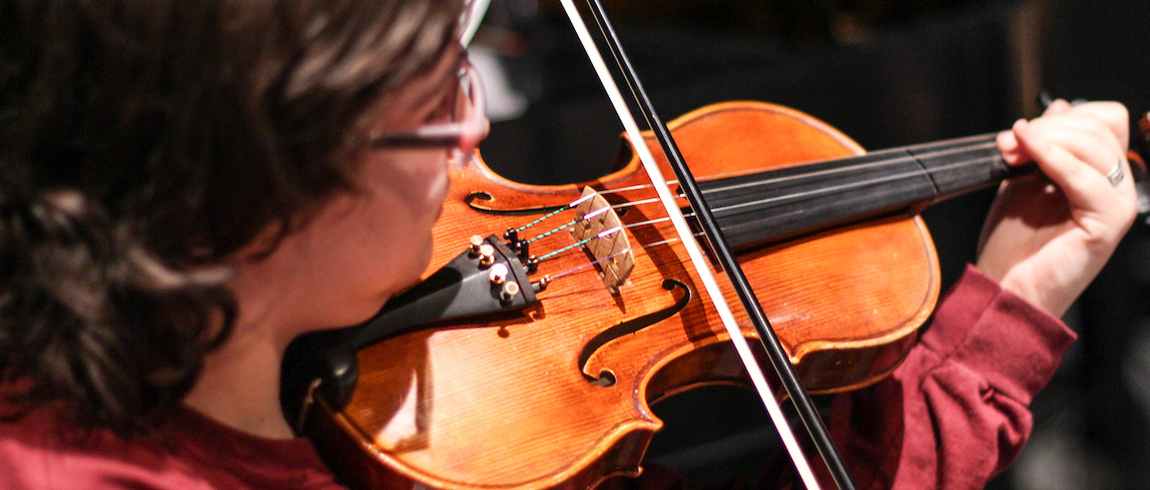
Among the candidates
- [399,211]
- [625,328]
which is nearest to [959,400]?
[625,328]

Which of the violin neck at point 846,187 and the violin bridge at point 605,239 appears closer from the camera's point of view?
the violin bridge at point 605,239

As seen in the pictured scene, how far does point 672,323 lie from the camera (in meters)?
0.70

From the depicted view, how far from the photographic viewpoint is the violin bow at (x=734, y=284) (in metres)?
0.62

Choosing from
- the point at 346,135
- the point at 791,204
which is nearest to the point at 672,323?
the point at 791,204

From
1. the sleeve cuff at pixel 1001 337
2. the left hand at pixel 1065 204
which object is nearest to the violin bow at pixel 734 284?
the sleeve cuff at pixel 1001 337

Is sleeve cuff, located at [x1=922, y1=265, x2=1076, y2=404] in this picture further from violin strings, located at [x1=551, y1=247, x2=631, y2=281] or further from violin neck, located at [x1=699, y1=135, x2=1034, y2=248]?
violin strings, located at [x1=551, y1=247, x2=631, y2=281]

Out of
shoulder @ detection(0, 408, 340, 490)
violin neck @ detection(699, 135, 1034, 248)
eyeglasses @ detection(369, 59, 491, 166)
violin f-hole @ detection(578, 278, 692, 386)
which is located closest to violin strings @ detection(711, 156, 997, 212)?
violin neck @ detection(699, 135, 1034, 248)

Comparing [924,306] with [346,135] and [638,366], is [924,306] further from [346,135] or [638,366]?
[346,135]

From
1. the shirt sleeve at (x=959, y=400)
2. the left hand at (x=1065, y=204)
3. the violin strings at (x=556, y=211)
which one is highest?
the violin strings at (x=556, y=211)

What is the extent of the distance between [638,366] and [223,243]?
0.37 metres

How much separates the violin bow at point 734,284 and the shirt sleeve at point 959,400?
0.21m

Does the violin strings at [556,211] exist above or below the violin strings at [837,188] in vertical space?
above

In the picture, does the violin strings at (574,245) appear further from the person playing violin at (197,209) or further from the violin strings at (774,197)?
the person playing violin at (197,209)

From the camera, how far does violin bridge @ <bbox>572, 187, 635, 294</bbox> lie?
26.5 inches
